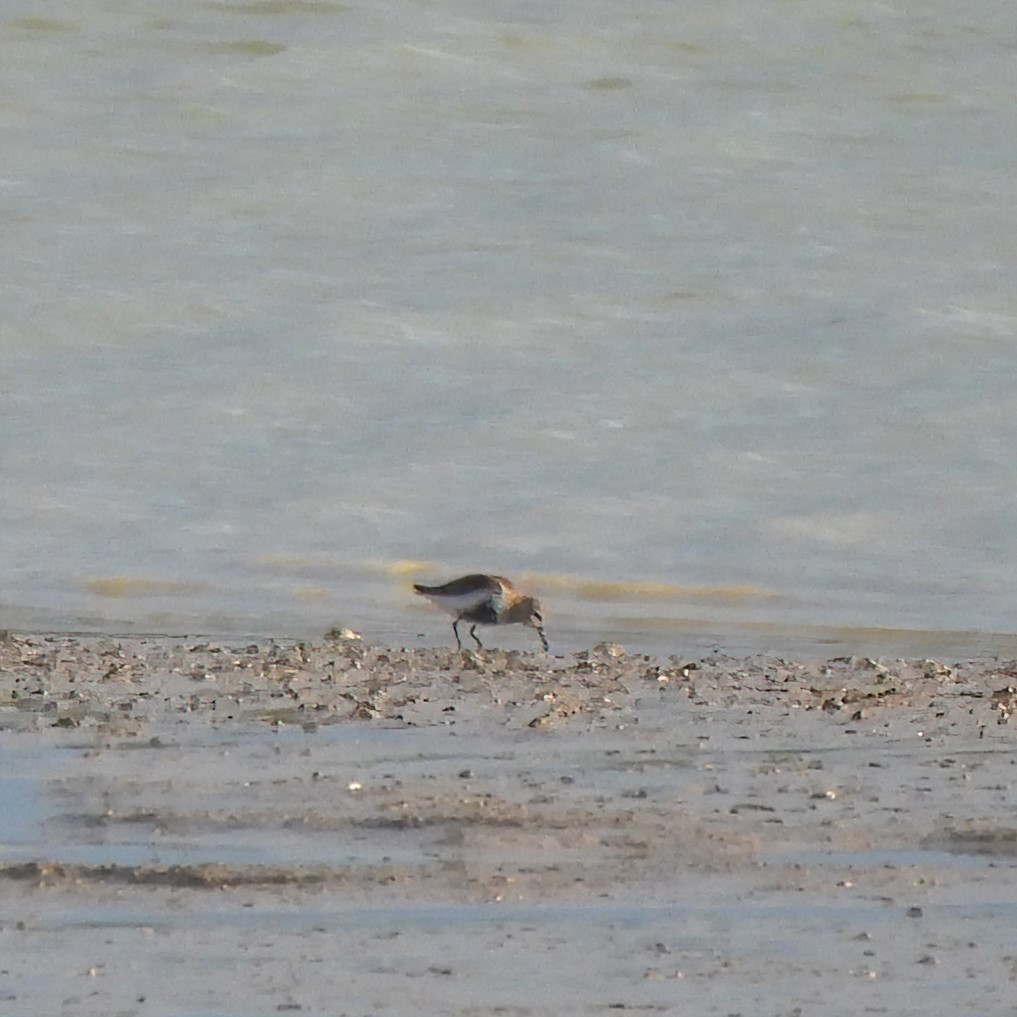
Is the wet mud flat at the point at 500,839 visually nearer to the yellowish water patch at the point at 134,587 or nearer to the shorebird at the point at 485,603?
the shorebird at the point at 485,603

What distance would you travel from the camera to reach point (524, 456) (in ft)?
38.4

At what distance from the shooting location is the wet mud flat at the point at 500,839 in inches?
159

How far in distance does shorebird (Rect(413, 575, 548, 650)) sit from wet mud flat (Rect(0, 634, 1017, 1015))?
71cm

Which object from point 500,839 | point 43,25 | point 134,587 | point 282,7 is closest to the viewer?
point 500,839

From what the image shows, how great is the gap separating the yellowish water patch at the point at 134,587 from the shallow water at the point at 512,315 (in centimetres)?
2

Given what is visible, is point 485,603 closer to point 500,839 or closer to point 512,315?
point 500,839

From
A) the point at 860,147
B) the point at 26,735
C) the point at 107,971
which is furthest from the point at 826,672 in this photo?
the point at 860,147

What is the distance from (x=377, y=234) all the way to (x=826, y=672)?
26.2ft

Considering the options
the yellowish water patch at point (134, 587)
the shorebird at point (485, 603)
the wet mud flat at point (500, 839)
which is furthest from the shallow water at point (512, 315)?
the wet mud flat at point (500, 839)

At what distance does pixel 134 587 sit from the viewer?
31.2 ft

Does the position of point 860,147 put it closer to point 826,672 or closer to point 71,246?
point 71,246

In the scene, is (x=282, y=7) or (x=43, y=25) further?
(x=282, y=7)

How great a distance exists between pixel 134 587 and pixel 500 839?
15.4 feet

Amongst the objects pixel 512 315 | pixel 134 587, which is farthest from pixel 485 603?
pixel 512 315
